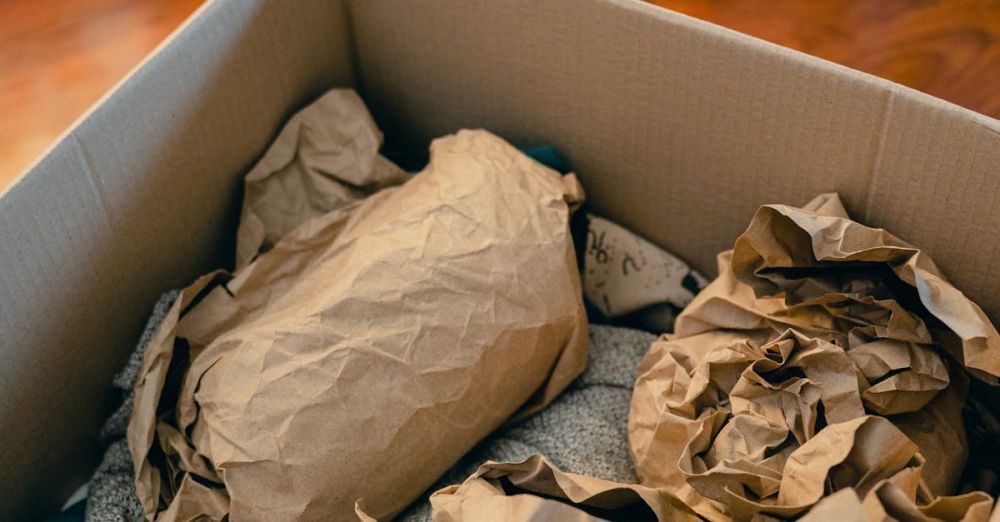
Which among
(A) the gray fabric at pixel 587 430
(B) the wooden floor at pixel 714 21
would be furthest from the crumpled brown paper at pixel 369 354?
(B) the wooden floor at pixel 714 21

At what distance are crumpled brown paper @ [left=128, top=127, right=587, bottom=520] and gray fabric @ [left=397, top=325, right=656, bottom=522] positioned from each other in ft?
0.06

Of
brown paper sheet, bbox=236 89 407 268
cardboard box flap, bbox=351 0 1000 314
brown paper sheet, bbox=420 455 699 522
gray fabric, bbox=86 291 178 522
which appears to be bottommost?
gray fabric, bbox=86 291 178 522

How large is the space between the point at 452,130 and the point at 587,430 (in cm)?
36

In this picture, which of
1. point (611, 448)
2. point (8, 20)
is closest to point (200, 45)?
point (8, 20)

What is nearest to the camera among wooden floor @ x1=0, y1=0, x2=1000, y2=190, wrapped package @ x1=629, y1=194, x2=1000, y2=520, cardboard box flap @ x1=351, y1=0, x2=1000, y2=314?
wrapped package @ x1=629, y1=194, x2=1000, y2=520

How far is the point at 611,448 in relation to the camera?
0.74m

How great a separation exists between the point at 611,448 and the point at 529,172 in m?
0.24

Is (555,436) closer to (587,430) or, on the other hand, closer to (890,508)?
(587,430)

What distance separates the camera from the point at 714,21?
89cm

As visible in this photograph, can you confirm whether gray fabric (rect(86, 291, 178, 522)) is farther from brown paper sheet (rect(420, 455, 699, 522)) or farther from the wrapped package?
the wrapped package

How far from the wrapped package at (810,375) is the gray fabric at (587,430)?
0.04m

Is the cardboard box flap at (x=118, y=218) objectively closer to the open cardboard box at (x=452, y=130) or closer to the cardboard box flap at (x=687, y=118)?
the open cardboard box at (x=452, y=130)

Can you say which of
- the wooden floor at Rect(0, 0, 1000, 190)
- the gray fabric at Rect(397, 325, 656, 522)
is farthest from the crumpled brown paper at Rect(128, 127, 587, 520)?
the wooden floor at Rect(0, 0, 1000, 190)

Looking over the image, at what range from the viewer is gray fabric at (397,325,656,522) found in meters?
0.73
